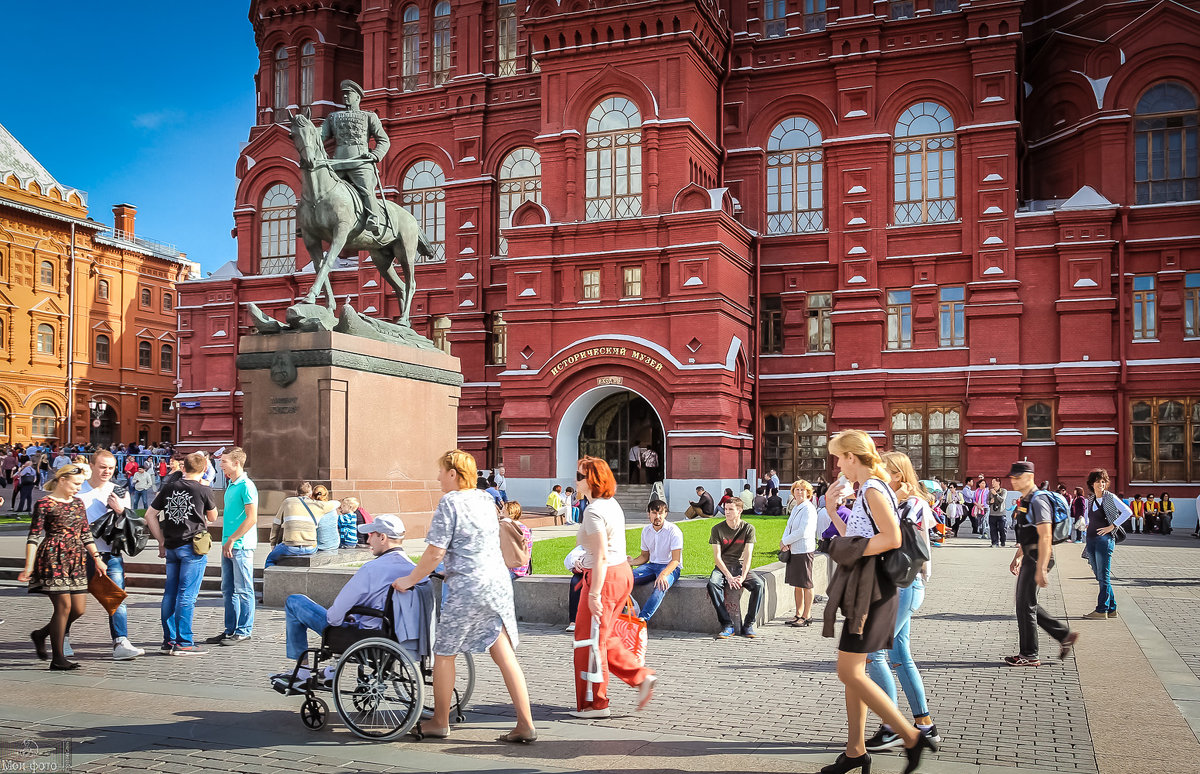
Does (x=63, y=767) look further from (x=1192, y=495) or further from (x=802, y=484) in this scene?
(x=1192, y=495)

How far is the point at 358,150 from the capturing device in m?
18.1

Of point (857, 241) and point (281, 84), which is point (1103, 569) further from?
point (281, 84)

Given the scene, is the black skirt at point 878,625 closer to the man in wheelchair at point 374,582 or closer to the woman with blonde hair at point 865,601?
the woman with blonde hair at point 865,601

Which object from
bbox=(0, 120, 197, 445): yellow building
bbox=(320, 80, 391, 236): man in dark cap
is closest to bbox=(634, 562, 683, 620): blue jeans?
bbox=(320, 80, 391, 236): man in dark cap

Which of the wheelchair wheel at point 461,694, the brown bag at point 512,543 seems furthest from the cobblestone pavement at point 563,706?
the brown bag at point 512,543

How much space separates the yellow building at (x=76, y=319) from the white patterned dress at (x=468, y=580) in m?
51.3

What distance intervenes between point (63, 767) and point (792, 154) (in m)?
32.5

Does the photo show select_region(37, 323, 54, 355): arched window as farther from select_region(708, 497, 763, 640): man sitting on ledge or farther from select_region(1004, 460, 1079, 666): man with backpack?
select_region(1004, 460, 1079, 666): man with backpack

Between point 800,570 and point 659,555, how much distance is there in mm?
2174

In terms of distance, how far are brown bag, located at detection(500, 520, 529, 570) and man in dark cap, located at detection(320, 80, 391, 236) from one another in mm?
9256

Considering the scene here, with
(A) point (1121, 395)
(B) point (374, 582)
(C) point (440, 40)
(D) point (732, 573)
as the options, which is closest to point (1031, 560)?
(D) point (732, 573)

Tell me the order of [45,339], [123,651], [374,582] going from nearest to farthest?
1. [374,582]
2. [123,651]
3. [45,339]

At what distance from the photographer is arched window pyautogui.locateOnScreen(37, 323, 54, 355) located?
2128 inches

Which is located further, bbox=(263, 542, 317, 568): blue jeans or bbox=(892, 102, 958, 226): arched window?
bbox=(892, 102, 958, 226): arched window
